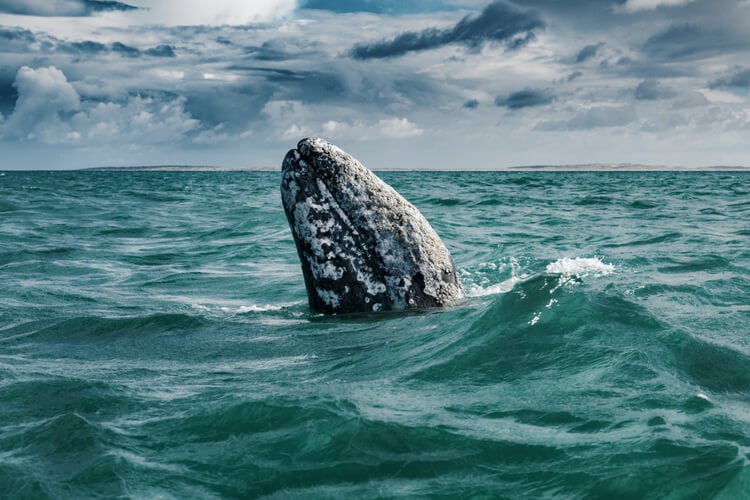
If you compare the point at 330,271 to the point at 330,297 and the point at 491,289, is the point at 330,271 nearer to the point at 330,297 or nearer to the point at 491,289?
the point at 330,297

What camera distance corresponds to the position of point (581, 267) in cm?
1020

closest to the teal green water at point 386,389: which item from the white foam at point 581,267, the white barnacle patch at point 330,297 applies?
the white foam at point 581,267

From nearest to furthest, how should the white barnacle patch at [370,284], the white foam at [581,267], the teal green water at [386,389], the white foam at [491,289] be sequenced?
the teal green water at [386,389] < the white barnacle patch at [370,284] < the white foam at [491,289] < the white foam at [581,267]

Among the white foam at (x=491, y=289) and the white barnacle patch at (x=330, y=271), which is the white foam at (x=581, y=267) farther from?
the white barnacle patch at (x=330, y=271)

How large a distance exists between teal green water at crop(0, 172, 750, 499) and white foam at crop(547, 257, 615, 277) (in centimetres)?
6

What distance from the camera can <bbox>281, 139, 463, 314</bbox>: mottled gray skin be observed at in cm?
760

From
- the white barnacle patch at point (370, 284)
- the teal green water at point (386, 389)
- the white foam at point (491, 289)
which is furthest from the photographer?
the white foam at point (491, 289)

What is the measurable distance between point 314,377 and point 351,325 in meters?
1.75

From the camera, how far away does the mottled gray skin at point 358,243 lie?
760 cm

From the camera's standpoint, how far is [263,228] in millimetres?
19078

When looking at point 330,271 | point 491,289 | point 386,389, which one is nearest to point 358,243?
point 330,271

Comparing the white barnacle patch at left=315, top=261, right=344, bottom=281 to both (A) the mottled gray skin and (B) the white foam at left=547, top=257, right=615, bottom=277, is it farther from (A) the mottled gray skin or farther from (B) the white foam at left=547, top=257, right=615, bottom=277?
(B) the white foam at left=547, top=257, right=615, bottom=277

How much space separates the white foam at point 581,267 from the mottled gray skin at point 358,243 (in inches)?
95.8

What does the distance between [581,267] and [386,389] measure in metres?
5.96
